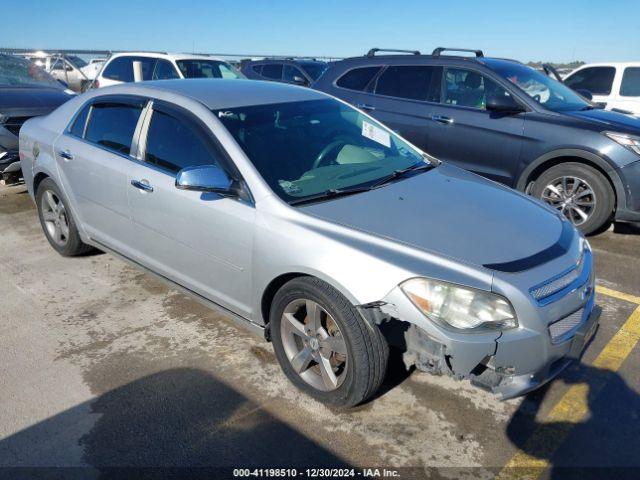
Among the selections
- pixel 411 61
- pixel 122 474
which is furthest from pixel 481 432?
pixel 411 61

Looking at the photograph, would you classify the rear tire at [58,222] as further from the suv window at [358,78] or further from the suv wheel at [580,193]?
the suv wheel at [580,193]

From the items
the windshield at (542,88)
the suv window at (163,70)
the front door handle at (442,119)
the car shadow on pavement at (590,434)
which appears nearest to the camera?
the car shadow on pavement at (590,434)

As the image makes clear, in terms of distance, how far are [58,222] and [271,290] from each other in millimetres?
2788

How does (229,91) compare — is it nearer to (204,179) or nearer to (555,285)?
(204,179)

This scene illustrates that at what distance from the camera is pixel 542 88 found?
5906 millimetres

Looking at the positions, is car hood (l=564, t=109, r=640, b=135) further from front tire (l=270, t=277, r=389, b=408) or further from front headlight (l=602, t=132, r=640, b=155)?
front tire (l=270, t=277, r=389, b=408)

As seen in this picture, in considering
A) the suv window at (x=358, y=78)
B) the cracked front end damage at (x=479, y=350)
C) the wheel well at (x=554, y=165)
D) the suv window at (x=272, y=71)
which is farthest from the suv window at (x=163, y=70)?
the cracked front end damage at (x=479, y=350)

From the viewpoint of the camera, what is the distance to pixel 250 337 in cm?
346

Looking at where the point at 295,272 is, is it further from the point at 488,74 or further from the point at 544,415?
the point at 488,74

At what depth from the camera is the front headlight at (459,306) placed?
2.29 m

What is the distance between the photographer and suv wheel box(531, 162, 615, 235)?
16.8 feet

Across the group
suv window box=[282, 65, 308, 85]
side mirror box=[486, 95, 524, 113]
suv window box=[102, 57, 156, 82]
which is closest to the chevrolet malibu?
side mirror box=[486, 95, 524, 113]

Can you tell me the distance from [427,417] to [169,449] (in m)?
1.30

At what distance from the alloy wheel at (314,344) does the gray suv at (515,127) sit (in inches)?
144
